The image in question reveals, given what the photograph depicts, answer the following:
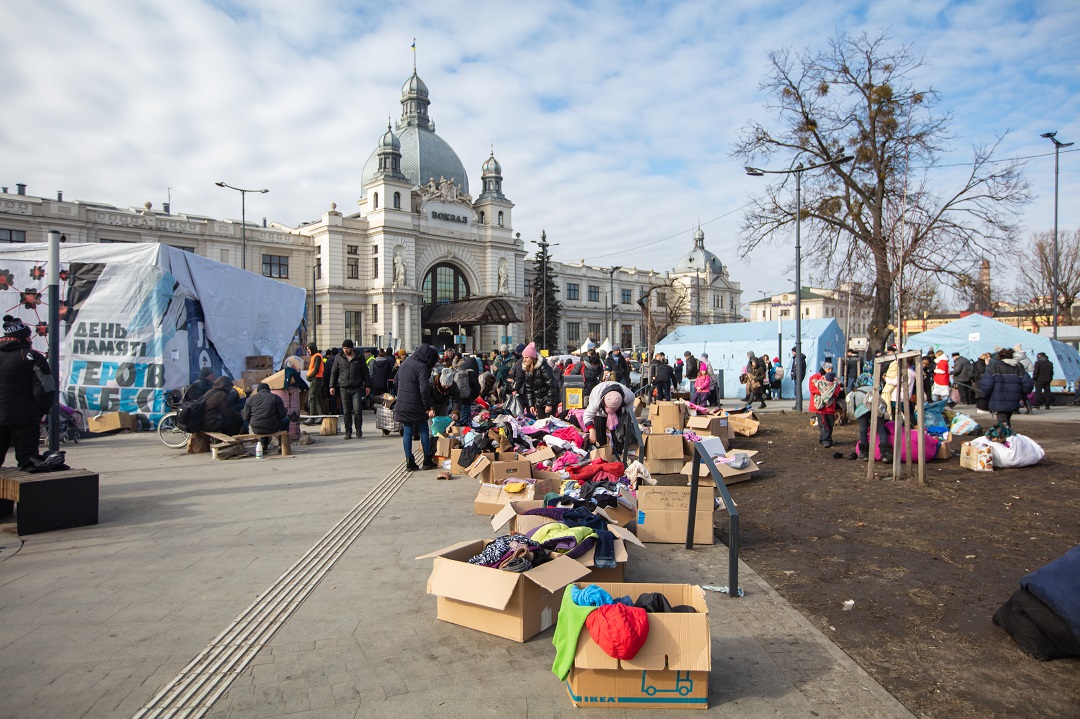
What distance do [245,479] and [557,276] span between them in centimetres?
7099

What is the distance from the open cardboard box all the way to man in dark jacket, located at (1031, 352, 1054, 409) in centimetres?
1889

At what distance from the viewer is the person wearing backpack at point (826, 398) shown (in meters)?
11.0

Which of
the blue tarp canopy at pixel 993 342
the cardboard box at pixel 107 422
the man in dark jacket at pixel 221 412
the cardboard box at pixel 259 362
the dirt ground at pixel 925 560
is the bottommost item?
the dirt ground at pixel 925 560

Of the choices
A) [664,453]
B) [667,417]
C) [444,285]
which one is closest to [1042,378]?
[667,417]

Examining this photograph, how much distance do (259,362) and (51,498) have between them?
1187cm

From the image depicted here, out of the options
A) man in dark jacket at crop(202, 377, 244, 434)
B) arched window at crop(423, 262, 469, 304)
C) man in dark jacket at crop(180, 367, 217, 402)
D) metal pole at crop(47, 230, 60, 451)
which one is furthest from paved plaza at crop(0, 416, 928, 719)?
arched window at crop(423, 262, 469, 304)

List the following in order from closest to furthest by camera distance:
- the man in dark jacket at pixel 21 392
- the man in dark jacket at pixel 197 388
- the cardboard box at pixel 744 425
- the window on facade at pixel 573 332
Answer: the man in dark jacket at pixel 21 392 < the man in dark jacket at pixel 197 388 < the cardboard box at pixel 744 425 < the window on facade at pixel 573 332

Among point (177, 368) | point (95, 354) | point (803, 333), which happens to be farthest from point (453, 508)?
point (803, 333)

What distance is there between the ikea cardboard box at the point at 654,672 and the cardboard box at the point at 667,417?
8.75 meters

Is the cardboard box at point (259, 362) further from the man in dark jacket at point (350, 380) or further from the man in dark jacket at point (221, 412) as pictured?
the man in dark jacket at point (221, 412)

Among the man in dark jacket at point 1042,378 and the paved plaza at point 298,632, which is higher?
the man in dark jacket at point 1042,378

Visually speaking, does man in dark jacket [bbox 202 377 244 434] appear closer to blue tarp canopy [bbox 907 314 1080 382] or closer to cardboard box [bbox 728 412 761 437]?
cardboard box [bbox 728 412 761 437]

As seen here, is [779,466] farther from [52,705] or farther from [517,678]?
[52,705]

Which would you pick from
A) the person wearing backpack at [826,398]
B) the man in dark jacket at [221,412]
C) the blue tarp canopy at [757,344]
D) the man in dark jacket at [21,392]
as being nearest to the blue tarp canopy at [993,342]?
the blue tarp canopy at [757,344]
